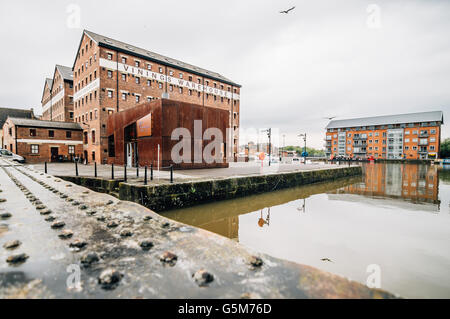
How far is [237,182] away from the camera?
1037cm

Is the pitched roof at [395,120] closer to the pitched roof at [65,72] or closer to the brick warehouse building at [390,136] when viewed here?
the brick warehouse building at [390,136]

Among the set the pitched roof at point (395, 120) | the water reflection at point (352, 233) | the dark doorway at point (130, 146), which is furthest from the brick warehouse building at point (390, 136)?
the dark doorway at point (130, 146)

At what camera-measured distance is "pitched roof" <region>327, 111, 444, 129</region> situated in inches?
2537

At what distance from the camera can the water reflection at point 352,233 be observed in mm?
3873

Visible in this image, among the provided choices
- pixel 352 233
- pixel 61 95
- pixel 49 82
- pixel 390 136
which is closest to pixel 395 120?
pixel 390 136

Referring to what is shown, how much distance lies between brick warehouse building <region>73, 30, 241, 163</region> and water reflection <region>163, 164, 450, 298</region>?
23097 mm

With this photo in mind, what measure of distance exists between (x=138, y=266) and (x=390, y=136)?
89354 millimetres

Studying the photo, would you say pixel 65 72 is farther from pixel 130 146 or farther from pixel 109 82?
pixel 130 146

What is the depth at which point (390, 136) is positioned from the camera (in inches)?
2746

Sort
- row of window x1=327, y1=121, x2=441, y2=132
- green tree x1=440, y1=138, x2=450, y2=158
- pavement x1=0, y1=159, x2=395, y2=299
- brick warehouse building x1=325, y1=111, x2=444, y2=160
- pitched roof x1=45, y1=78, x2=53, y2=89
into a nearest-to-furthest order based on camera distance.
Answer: pavement x1=0, y1=159, x2=395, y2=299
pitched roof x1=45, y1=78, x2=53, y2=89
brick warehouse building x1=325, y1=111, x2=444, y2=160
row of window x1=327, y1=121, x2=441, y2=132
green tree x1=440, y1=138, x2=450, y2=158

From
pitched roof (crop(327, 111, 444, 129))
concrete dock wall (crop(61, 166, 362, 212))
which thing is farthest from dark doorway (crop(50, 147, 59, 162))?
→ pitched roof (crop(327, 111, 444, 129))

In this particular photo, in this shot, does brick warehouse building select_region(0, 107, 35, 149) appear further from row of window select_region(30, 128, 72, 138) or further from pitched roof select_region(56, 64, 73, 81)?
row of window select_region(30, 128, 72, 138)

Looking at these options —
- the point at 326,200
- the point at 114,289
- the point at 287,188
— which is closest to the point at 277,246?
the point at 114,289
